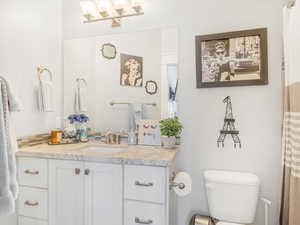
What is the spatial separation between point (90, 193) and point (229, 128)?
119cm

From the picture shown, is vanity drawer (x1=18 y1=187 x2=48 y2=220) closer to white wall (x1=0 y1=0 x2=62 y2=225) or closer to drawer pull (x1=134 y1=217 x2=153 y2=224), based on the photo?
white wall (x1=0 y1=0 x2=62 y2=225)

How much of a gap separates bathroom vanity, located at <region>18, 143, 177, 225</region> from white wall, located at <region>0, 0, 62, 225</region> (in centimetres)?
29

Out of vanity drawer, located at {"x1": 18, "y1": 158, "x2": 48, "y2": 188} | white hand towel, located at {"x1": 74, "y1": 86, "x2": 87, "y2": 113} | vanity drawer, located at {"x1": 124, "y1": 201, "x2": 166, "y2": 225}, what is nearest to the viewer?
vanity drawer, located at {"x1": 124, "y1": 201, "x2": 166, "y2": 225}

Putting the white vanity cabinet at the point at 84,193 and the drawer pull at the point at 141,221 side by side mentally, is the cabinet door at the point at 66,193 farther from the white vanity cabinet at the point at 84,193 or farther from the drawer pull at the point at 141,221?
the drawer pull at the point at 141,221

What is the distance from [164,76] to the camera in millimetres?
1923

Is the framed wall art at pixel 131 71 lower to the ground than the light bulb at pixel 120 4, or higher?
lower

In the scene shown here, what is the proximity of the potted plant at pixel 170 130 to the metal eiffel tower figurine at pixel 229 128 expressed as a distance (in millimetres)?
356

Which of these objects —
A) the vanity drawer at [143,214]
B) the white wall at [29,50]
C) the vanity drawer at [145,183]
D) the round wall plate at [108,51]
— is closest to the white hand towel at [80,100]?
the white wall at [29,50]

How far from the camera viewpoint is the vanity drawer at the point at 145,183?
1.38 meters

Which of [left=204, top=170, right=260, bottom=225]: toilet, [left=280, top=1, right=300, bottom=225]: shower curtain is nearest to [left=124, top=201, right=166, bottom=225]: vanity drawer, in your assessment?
[left=204, top=170, right=260, bottom=225]: toilet

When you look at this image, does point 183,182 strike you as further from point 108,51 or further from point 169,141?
point 108,51

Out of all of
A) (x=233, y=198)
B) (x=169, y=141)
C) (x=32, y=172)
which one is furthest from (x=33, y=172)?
(x=233, y=198)

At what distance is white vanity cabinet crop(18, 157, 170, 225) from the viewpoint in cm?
139

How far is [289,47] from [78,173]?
A: 1628 mm
